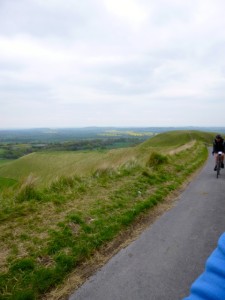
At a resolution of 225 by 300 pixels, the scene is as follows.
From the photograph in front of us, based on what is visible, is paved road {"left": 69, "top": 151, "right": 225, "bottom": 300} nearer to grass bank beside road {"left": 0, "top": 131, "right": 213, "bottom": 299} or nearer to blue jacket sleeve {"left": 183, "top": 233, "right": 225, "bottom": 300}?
grass bank beside road {"left": 0, "top": 131, "right": 213, "bottom": 299}

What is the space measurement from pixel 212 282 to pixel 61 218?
567 cm

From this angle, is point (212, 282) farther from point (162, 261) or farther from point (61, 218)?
point (61, 218)

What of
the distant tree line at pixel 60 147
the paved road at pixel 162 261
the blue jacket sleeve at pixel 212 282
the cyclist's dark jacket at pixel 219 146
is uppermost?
the blue jacket sleeve at pixel 212 282

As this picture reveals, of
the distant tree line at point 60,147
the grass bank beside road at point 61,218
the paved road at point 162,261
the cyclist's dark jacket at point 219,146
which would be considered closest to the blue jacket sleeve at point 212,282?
the paved road at point 162,261

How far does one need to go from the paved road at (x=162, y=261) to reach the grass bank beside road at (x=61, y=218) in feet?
2.05

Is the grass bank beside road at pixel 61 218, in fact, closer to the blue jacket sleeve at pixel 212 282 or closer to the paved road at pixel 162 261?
the paved road at pixel 162 261

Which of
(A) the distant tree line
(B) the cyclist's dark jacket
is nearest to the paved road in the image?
(B) the cyclist's dark jacket

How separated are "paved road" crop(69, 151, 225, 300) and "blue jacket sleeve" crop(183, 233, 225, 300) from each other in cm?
288

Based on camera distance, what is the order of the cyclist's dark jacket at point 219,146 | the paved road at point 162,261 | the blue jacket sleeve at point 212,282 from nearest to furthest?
the blue jacket sleeve at point 212,282, the paved road at point 162,261, the cyclist's dark jacket at point 219,146

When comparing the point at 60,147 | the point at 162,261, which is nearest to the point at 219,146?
the point at 162,261

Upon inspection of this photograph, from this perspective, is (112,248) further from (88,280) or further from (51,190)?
(51,190)

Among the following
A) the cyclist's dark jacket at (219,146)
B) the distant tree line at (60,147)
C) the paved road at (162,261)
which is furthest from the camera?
the distant tree line at (60,147)

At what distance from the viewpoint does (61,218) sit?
6.36m

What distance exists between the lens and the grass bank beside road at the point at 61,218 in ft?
13.8
